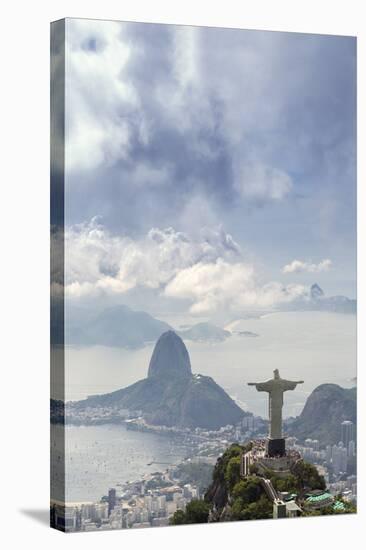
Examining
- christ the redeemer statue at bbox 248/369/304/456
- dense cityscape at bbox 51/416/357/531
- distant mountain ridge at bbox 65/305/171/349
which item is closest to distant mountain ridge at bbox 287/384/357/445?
dense cityscape at bbox 51/416/357/531

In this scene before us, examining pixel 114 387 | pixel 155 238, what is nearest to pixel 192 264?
pixel 155 238

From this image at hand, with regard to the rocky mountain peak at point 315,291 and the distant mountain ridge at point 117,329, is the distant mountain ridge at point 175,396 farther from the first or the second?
the rocky mountain peak at point 315,291

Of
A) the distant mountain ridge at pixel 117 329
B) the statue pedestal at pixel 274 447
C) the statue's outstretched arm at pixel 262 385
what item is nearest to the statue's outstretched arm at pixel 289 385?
the statue's outstretched arm at pixel 262 385

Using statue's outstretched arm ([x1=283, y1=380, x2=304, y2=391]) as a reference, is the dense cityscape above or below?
below

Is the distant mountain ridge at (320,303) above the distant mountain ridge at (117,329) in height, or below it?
above

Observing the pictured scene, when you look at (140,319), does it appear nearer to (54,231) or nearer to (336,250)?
(54,231)

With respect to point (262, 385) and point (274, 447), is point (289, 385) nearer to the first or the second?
point (262, 385)

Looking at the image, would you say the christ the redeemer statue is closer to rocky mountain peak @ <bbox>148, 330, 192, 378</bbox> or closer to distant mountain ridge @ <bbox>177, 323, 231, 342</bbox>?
distant mountain ridge @ <bbox>177, 323, 231, 342</bbox>
